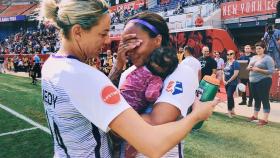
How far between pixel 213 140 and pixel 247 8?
1739 centimetres

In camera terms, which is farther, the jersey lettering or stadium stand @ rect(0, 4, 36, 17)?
stadium stand @ rect(0, 4, 36, 17)

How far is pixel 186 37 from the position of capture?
17547 millimetres

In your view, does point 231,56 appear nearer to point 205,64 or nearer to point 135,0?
point 205,64

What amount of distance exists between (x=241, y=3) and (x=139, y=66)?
868 inches

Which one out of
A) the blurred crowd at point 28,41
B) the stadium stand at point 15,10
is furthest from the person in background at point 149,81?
the stadium stand at point 15,10

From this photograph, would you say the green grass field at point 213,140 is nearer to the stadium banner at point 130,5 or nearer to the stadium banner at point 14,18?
the stadium banner at point 130,5

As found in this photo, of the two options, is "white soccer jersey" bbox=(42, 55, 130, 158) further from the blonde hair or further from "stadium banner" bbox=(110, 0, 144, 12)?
"stadium banner" bbox=(110, 0, 144, 12)

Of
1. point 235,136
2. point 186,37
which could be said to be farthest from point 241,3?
point 235,136

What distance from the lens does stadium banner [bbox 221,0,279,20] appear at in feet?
69.2

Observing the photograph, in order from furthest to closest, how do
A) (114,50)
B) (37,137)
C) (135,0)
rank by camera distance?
1. (135,0)
2. (114,50)
3. (37,137)

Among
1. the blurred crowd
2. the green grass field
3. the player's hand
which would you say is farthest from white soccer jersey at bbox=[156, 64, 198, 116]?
the blurred crowd

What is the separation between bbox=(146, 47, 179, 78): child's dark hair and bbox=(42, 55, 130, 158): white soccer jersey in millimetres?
405

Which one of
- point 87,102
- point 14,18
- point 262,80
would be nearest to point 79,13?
point 87,102

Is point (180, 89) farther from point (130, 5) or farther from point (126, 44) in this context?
point (130, 5)
